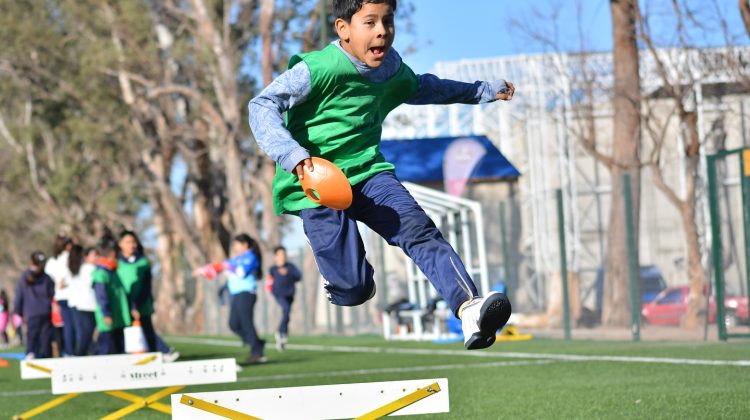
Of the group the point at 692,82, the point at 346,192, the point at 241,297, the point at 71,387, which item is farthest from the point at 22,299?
the point at 346,192

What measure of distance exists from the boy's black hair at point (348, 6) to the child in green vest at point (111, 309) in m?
9.44

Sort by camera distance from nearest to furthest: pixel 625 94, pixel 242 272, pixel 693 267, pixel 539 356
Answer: pixel 539 356
pixel 242 272
pixel 693 267
pixel 625 94

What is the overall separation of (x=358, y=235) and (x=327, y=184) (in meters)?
0.92

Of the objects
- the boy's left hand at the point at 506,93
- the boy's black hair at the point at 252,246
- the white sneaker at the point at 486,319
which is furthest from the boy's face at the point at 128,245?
the white sneaker at the point at 486,319

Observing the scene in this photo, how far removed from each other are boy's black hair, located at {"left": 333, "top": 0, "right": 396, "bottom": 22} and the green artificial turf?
135 inches

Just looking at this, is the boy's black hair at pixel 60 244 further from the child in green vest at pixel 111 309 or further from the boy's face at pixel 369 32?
the boy's face at pixel 369 32

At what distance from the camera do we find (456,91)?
7.49m

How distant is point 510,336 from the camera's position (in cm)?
2144

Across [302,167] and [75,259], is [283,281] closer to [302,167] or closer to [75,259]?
[75,259]

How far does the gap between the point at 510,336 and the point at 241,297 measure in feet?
15.9

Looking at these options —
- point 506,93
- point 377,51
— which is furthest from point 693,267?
point 377,51

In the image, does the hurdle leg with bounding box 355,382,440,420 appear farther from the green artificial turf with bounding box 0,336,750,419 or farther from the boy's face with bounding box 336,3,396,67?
the green artificial turf with bounding box 0,336,750,419

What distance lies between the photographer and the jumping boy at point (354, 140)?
659 centimetres

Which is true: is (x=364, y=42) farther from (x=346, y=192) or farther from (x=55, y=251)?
(x=55, y=251)
